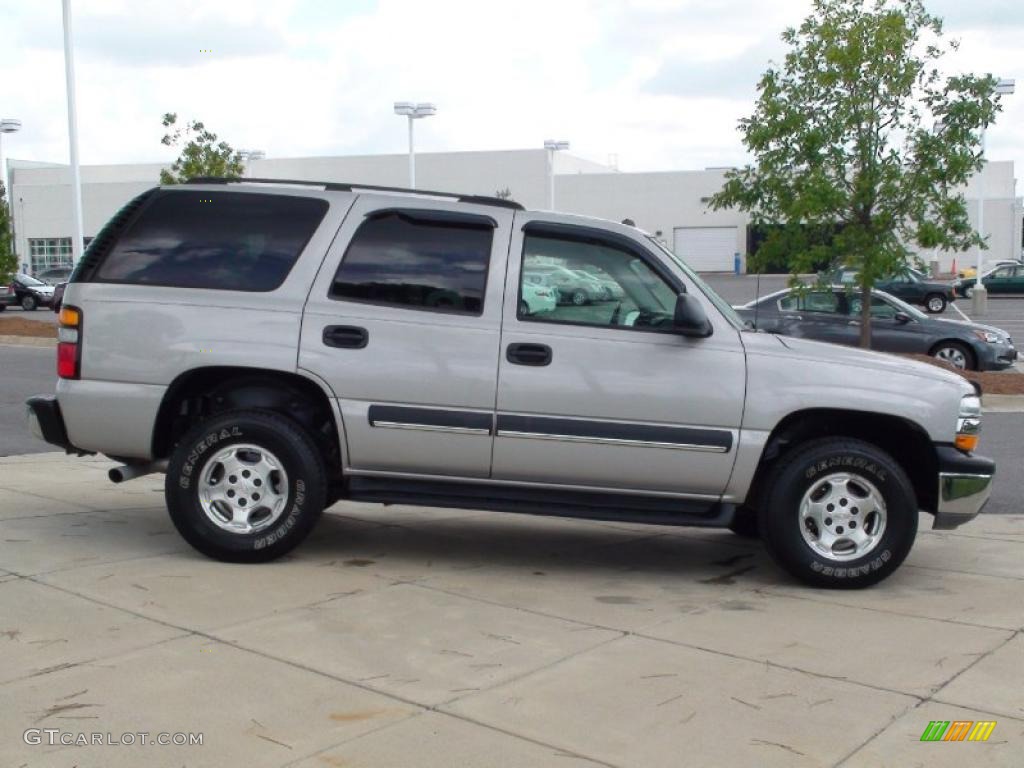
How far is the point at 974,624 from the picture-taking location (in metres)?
5.79

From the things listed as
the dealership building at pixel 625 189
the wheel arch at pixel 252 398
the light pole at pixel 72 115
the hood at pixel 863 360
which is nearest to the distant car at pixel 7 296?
the light pole at pixel 72 115

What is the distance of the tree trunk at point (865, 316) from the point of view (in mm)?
16894

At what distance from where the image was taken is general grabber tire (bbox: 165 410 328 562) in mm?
6336

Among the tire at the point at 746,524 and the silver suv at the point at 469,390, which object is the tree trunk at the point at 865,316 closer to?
the tire at the point at 746,524

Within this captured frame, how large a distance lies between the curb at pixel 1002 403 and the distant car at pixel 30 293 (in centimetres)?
3403

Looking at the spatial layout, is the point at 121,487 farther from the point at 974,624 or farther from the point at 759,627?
the point at 974,624

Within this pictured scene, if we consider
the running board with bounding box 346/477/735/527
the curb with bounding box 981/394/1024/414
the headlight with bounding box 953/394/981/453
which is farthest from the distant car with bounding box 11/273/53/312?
the headlight with bounding box 953/394/981/453

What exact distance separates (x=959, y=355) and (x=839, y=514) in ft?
43.5

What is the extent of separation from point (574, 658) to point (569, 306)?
2043 millimetres

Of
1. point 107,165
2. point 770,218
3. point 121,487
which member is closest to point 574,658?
point 121,487

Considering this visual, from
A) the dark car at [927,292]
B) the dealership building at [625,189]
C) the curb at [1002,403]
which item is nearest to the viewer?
the curb at [1002,403]

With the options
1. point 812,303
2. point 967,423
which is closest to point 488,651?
point 967,423

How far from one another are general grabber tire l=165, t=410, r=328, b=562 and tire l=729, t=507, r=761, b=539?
2589 mm

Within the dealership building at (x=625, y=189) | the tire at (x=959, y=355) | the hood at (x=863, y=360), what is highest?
the dealership building at (x=625, y=189)
